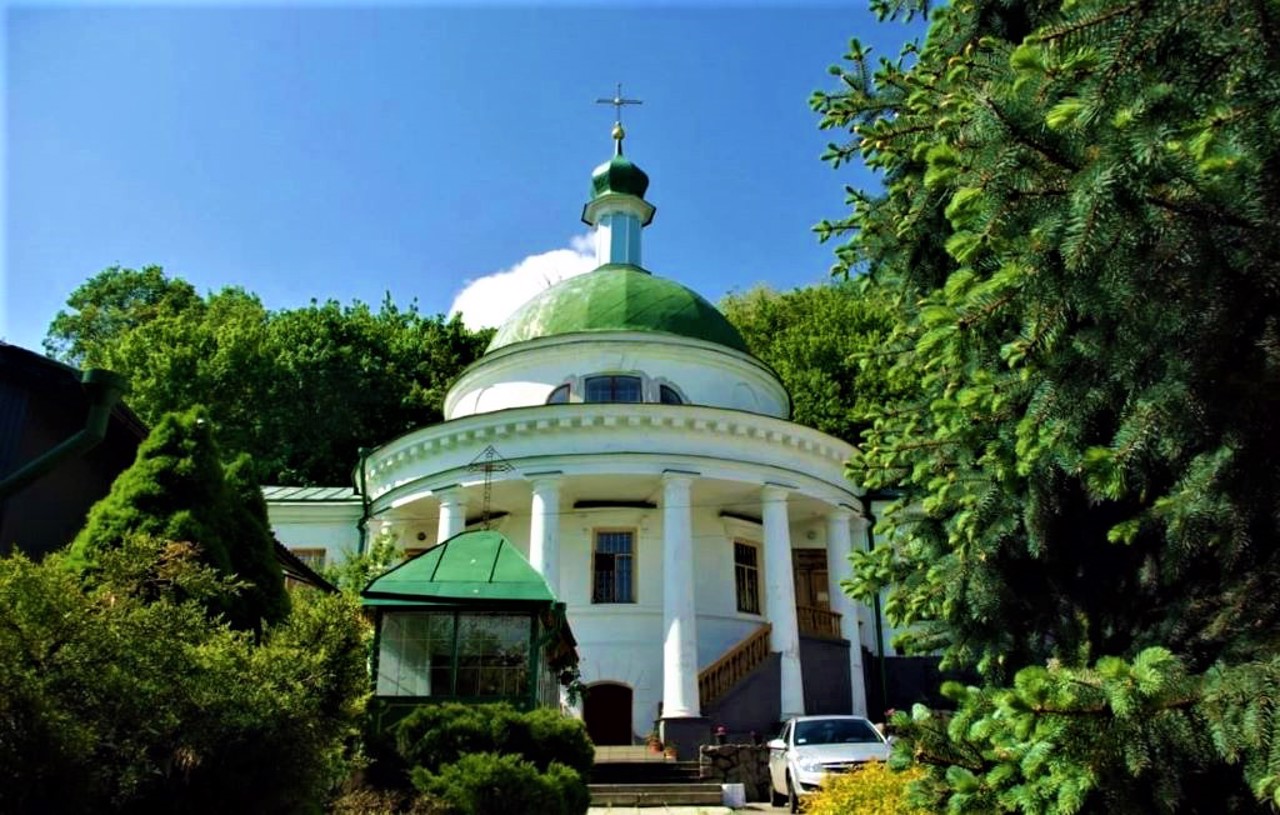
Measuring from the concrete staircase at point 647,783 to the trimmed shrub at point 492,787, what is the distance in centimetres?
652

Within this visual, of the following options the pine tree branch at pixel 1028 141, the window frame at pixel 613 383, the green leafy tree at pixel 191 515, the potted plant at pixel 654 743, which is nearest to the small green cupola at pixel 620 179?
the window frame at pixel 613 383

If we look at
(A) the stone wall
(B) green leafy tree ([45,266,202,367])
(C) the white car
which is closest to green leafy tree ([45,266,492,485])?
(B) green leafy tree ([45,266,202,367])

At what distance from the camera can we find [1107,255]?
3539 millimetres

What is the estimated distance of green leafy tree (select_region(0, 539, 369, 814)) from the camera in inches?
186

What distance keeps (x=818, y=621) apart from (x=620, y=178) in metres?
14.3

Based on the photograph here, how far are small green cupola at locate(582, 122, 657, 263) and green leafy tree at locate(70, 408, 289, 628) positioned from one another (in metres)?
19.7

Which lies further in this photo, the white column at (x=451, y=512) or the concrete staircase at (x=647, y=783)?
the white column at (x=451, y=512)

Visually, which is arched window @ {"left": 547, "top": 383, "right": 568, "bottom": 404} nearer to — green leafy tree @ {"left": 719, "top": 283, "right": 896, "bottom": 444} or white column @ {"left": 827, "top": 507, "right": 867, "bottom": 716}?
white column @ {"left": 827, "top": 507, "right": 867, "bottom": 716}

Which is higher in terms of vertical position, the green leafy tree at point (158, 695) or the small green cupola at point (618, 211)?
the small green cupola at point (618, 211)

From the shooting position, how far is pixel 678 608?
19547 mm

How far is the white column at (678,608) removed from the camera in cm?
1898

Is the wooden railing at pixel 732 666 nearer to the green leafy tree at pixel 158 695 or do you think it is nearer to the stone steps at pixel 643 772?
the stone steps at pixel 643 772

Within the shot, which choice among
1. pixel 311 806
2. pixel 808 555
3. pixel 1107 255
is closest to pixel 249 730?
pixel 311 806

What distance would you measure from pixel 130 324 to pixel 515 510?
90.7ft
